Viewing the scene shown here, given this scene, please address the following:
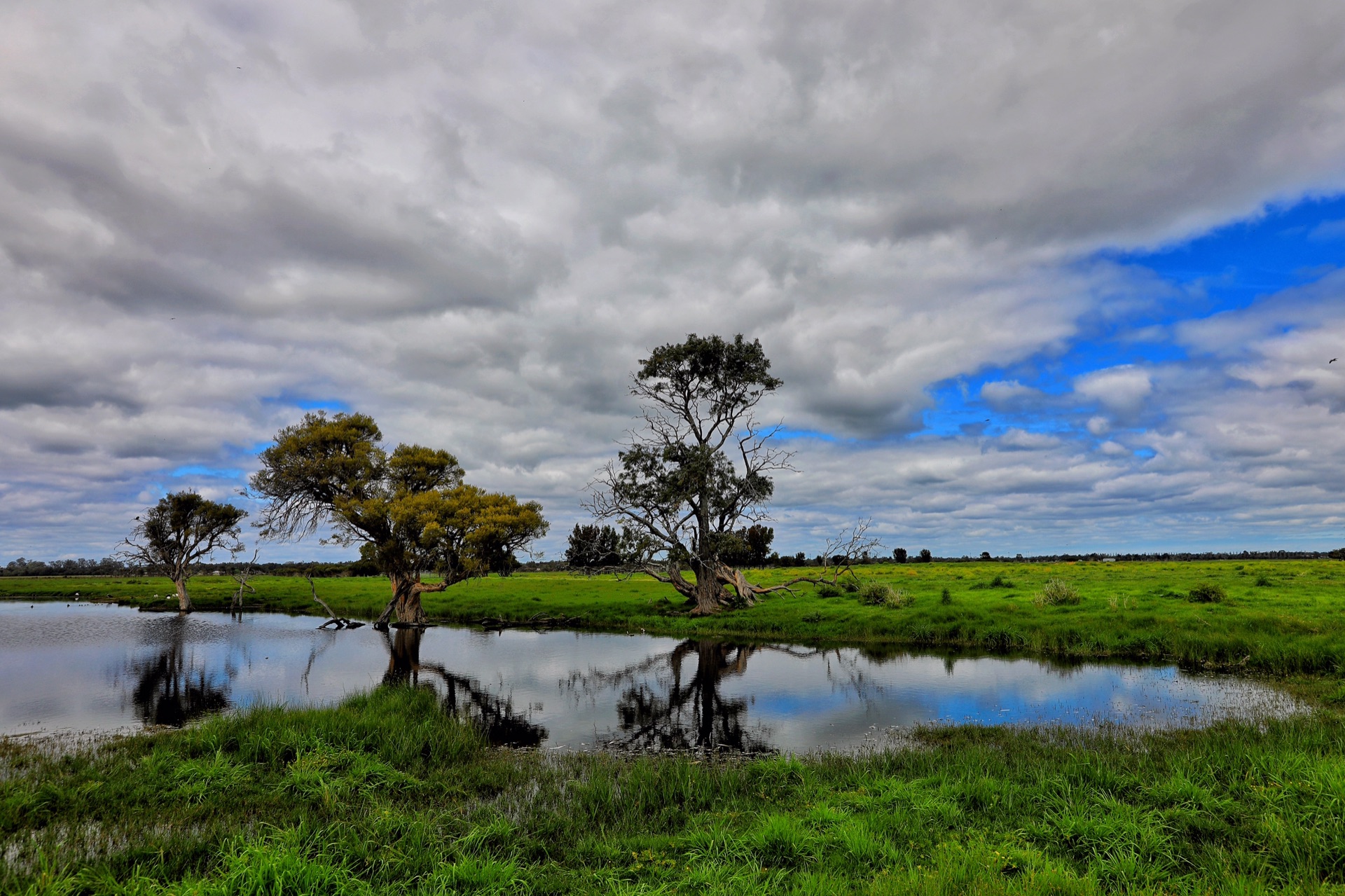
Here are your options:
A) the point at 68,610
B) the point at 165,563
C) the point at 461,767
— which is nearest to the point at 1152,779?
the point at 461,767

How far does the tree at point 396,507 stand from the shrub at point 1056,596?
3099 centimetres

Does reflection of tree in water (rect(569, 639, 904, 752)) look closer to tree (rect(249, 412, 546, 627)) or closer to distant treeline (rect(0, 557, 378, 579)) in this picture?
tree (rect(249, 412, 546, 627))

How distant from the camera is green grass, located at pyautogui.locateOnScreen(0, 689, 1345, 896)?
23.3 ft

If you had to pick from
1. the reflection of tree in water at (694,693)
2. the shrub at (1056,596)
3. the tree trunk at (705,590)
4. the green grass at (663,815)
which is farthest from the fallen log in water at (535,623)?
the green grass at (663,815)

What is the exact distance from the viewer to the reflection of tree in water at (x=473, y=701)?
17.0 meters

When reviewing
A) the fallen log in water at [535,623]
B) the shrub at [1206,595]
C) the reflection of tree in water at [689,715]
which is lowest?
the fallen log in water at [535,623]

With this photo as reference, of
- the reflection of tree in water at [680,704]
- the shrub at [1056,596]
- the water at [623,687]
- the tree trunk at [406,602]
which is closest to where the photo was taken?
the reflection of tree in water at [680,704]

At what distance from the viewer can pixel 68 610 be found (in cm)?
5916

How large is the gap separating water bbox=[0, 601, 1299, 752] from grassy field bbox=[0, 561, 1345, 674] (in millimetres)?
2821

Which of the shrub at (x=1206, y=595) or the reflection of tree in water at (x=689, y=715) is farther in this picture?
the shrub at (x=1206, y=595)

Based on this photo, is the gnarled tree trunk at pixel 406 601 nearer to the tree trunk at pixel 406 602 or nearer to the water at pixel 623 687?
the tree trunk at pixel 406 602

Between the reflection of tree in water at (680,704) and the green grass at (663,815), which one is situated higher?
the green grass at (663,815)

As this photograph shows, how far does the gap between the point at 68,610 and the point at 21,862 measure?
71585mm

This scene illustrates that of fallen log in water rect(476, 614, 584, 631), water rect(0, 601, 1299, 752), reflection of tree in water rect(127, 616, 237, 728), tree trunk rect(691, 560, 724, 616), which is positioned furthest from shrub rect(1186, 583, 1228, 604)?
reflection of tree in water rect(127, 616, 237, 728)
